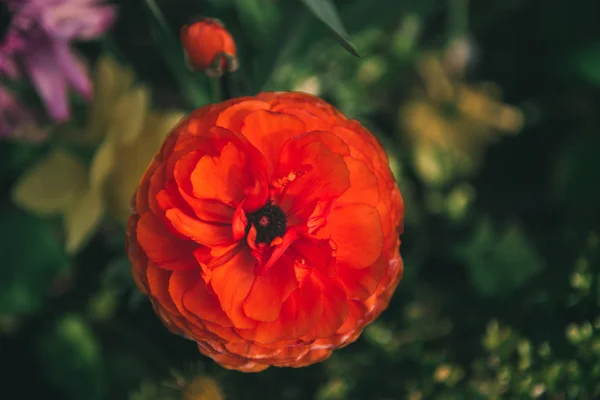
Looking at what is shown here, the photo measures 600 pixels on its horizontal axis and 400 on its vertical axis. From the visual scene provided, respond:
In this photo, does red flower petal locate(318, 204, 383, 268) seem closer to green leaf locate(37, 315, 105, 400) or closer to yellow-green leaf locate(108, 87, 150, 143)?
yellow-green leaf locate(108, 87, 150, 143)

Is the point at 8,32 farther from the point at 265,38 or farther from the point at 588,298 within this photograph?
the point at 588,298

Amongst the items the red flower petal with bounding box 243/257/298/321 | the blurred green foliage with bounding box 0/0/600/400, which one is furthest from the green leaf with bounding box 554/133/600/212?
the red flower petal with bounding box 243/257/298/321

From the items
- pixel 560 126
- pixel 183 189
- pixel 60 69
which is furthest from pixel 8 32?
pixel 560 126

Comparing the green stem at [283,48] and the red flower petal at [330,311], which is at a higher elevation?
the green stem at [283,48]

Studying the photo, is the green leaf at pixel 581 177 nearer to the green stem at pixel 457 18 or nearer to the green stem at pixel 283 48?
the green stem at pixel 457 18

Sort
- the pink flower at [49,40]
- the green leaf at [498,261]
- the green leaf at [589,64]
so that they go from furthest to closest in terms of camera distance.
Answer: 1. the green leaf at [589,64]
2. the green leaf at [498,261]
3. the pink flower at [49,40]

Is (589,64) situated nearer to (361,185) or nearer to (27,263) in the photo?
(361,185)

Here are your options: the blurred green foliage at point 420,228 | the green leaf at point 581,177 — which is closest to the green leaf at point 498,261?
the blurred green foliage at point 420,228
